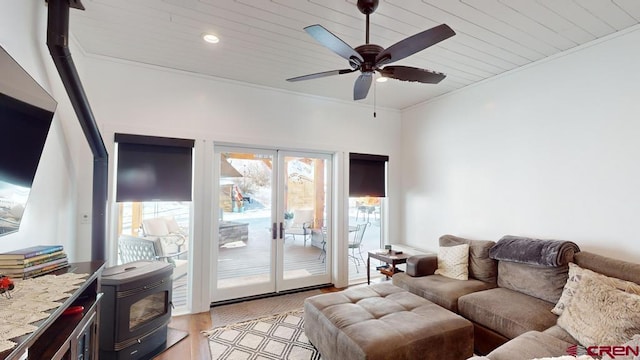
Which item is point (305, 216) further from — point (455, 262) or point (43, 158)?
point (43, 158)

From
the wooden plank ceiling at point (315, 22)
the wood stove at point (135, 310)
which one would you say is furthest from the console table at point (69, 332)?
the wooden plank ceiling at point (315, 22)

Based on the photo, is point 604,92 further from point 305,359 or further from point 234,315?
point 234,315

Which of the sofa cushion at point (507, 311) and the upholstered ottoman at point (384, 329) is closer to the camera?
the upholstered ottoman at point (384, 329)

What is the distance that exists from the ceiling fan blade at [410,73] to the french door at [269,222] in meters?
2.30

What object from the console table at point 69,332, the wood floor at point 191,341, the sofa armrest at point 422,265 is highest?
the console table at point 69,332

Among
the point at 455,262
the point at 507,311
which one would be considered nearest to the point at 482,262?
the point at 455,262

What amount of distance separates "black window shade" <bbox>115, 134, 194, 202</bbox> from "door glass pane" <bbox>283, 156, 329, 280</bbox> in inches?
53.4

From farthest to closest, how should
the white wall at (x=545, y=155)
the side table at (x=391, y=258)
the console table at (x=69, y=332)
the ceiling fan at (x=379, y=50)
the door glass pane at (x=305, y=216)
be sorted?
the door glass pane at (x=305, y=216) → the side table at (x=391, y=258) → the white wall at (x=545, y=155) → the ceiling fan at (x=379, y=50) → the console table at (x=69, y=332)

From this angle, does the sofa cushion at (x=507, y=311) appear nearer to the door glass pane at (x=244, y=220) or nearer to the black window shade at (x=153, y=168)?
the door glass pane at (x=244, y=220)

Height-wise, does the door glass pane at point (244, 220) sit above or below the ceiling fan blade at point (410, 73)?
below

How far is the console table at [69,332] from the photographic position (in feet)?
3.50

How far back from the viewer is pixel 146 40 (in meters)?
2.72

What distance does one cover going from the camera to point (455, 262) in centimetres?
344

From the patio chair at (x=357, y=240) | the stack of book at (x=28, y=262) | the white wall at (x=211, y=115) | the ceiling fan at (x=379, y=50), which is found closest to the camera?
the stack of book at (x=28, y=262)
